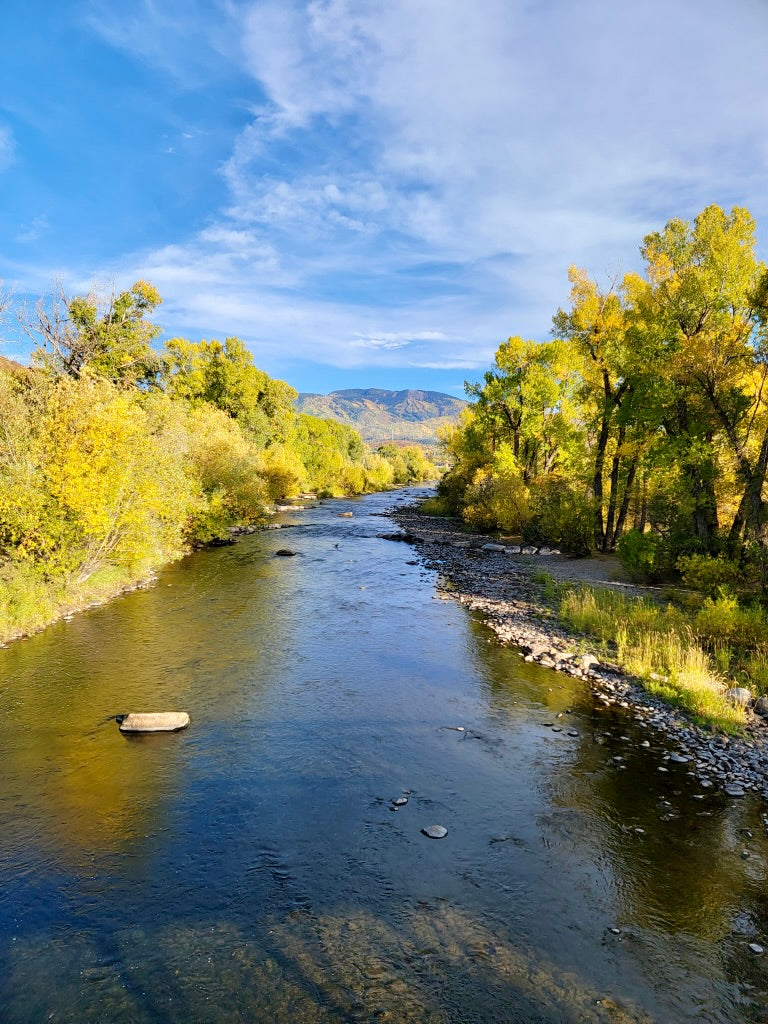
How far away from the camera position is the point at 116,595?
2200cm

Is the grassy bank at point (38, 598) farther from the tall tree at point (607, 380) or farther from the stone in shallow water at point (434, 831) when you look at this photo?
the tall tree at point (607, 380)

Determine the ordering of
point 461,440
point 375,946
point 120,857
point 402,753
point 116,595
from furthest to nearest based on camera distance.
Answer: point 461,440, point 116,595, point 402,753, point 120,857, point 375,946

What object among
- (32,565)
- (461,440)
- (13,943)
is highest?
(461,440)

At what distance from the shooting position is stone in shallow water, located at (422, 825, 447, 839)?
8211mm

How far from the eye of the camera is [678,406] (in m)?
20.6

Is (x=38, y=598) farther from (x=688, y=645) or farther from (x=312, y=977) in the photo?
(x=688, y=645)

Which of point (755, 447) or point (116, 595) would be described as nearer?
point (755, 447)

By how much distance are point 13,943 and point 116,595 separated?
17.2 meters

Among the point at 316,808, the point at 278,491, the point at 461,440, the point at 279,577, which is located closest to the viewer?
the point at 316,808

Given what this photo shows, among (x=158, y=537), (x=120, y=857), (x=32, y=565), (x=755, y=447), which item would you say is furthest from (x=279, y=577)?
(x=755, y=447)

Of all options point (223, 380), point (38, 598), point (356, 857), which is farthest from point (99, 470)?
point (223, 380)

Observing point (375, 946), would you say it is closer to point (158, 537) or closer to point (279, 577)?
point (279, 577)

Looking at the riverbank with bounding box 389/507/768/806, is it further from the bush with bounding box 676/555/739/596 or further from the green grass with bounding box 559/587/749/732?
the bush with bounding box 676/555/739/596

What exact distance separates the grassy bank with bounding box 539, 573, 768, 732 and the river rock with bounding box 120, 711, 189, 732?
11.4 metres
